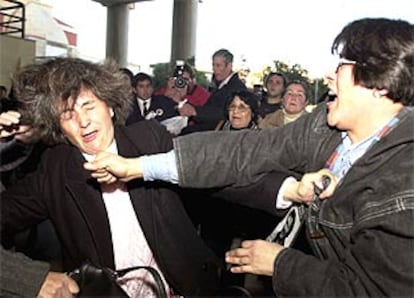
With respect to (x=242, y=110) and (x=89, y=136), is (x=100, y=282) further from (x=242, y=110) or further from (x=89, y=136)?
(x=242, y=110)

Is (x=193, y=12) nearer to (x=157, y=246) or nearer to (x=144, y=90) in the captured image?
(x=144, y=90)

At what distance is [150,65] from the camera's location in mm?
5766

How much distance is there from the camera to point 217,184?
4.12 feet

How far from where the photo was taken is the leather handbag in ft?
4.12

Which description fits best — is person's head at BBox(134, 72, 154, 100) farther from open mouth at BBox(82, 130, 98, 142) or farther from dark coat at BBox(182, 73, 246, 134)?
open mouth at BBox(82, 130, 98, 142)

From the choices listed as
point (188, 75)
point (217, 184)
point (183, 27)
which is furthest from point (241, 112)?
point (183, 27)

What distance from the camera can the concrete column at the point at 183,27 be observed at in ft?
37.6

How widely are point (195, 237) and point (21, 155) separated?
69 centimetres

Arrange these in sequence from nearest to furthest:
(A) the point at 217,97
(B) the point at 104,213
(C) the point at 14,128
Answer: (B) the point at 104,213, (C) the point at 14,128, (A) the point at 217,97

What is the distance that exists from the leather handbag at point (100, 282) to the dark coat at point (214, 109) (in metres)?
2.06

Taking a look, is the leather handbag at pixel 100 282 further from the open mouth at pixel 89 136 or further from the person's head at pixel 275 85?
the person's head at pixel 275 85

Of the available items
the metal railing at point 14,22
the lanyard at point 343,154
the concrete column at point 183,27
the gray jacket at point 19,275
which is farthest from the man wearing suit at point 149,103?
the concrete column at point 183,27

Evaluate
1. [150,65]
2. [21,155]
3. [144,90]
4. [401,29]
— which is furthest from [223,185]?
[150,65]

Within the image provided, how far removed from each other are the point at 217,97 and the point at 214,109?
0.16 m
